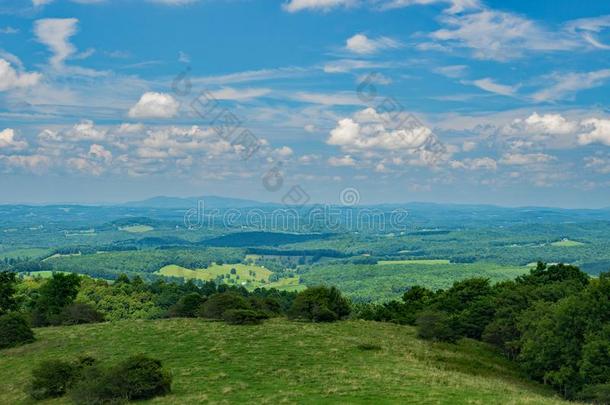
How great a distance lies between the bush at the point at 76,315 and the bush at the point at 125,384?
38.1 metres

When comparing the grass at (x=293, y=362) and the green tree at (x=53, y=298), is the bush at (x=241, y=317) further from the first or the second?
the green tree at (x=53, y=298)

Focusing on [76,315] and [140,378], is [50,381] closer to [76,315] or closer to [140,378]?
[140,378]

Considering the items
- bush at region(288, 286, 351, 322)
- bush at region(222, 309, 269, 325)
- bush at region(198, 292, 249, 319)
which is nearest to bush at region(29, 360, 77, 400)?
bush at region(222, 309, 269, 325)

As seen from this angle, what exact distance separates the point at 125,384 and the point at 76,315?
135 feet

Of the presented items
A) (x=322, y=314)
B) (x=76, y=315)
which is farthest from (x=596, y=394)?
(x=76, y=315)

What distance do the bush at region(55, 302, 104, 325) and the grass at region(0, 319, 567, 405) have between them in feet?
20.0

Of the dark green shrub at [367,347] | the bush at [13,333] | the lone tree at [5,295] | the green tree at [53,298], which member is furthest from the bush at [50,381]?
the lone tree at [5,295]

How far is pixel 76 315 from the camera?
2886 inches

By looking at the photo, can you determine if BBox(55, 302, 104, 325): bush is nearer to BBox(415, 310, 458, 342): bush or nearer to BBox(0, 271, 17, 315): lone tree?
BBox(0, 271, 17, 315): lone tree

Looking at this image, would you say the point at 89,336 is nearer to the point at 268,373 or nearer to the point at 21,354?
the point at 21,354

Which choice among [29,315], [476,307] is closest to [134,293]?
[29,315]

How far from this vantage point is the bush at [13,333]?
58.8 metres

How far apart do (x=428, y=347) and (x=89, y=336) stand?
121 feet

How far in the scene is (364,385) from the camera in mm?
37156
